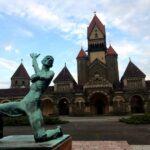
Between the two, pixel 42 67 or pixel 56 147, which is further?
pixel 42 67

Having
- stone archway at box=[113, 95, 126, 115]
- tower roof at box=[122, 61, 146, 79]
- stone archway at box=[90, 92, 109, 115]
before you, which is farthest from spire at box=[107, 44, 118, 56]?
stone archway at box=[113, 95, 126, 115]

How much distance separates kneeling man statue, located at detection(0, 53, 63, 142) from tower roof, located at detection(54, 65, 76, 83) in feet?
144

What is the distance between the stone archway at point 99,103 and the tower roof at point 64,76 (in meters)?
5.92

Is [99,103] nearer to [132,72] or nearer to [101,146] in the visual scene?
[132,72]

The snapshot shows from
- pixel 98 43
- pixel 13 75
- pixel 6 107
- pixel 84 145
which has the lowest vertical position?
pixel 84 145

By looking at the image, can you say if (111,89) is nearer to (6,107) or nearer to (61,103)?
(61,103)

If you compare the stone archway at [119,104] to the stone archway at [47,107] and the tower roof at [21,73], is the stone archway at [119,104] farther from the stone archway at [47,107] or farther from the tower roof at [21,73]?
the tower roof at [21,73]

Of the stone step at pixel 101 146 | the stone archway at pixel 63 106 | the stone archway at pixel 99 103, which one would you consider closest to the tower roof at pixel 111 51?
the stone archway at pixel 99 103

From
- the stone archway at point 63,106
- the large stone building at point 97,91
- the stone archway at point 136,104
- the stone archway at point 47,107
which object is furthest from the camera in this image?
the stone archway at point 47,107

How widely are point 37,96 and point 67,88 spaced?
145ft

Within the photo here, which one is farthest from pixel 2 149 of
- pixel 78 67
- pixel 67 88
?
pixel 78 67

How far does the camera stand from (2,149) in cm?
618

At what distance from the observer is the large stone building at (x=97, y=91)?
47875 mm

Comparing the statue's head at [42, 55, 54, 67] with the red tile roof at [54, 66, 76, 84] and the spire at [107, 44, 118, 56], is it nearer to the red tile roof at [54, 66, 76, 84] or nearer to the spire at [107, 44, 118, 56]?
the red tile roof at [54, 66, 76, 84]
